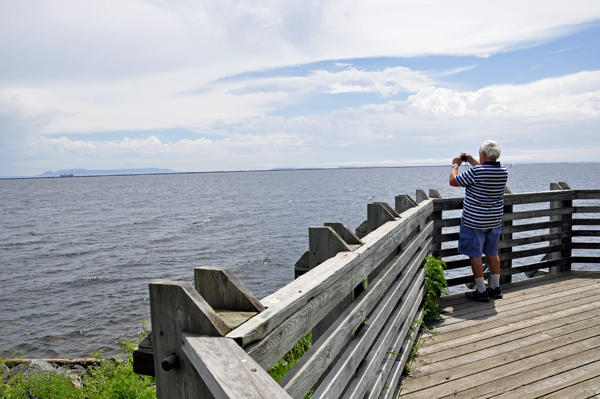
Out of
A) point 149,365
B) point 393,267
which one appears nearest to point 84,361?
point 393,267

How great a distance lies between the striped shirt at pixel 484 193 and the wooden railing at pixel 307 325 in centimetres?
126

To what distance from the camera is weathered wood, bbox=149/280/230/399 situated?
1396mm

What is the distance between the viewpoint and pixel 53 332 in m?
11.7

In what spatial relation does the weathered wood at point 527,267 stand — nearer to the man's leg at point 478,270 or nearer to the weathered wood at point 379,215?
the man's leg at point 478,270

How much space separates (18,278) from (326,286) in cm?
1996

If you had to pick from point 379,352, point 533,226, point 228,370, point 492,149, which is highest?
point 492,149

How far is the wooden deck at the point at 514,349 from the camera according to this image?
3.71 metres

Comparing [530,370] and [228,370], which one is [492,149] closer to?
[530,370]

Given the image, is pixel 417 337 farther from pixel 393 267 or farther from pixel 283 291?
pixel 283 291

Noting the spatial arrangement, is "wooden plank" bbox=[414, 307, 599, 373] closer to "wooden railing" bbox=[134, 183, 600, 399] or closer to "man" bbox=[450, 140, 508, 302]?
"wooden railing" bbox=[134, 183, 600, 399]

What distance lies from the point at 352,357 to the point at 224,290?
1207 mm

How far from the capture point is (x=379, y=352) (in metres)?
3.12

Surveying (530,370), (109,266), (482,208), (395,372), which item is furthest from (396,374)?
(109,266)

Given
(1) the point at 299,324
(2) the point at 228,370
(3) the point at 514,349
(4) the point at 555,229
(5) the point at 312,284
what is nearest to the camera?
(2) the point at 228,370
